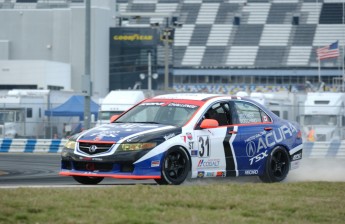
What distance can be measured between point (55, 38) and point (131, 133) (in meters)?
52.0

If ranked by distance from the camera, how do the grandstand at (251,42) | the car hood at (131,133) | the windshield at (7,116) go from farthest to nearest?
1. the grandstand at (251,42)
2. the windshield at (7,116)
3. the car hood at (131,133)

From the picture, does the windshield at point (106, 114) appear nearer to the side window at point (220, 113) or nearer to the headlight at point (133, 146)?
the side window at point (220, 113)

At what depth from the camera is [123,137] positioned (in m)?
A: 12.9

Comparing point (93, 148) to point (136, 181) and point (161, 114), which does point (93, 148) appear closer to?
point (161, 114)

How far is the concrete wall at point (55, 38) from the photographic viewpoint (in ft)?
208

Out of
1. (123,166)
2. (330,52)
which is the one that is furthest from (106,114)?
(123,166)

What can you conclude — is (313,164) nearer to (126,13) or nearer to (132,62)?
(132,62)

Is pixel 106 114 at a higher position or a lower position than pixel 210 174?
lower

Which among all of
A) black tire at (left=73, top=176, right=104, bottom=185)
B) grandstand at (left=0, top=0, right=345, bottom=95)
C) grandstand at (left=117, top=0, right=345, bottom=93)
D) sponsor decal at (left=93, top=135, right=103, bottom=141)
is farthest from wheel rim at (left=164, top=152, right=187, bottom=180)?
grandstand at (left=117, top=0, right=345, bottom=93)

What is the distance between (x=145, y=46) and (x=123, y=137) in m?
54.3

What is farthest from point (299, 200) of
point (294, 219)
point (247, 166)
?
point (247, 166)

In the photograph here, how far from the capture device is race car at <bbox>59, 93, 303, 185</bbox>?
1283 cm

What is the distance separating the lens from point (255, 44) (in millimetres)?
71062

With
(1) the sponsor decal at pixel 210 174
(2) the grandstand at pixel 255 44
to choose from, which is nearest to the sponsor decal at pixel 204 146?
(1) the sponsor decal at pixel 210 174
